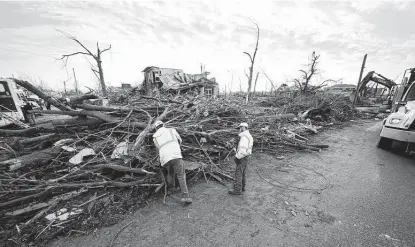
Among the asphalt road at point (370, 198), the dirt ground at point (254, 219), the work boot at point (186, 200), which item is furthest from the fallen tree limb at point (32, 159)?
the asphalt road at point (370, 198)

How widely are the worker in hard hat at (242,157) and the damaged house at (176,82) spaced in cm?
1282

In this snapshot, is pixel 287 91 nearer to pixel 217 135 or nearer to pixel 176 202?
pixel 217 135

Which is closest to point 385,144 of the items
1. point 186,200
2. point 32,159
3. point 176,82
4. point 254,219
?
point 254,219

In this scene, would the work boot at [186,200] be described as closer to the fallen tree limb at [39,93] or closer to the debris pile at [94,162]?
the debris pile at [94,162]

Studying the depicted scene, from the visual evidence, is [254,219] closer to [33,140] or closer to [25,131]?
[33,140]

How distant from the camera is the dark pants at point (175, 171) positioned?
3.52 m

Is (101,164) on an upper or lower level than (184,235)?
upper

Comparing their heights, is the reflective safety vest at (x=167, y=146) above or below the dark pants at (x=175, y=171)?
above

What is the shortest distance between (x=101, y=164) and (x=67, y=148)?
1.33 meters

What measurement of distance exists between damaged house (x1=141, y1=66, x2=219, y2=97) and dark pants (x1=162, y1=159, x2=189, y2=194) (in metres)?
12.7

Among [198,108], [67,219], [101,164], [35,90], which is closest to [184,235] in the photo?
[67,219]

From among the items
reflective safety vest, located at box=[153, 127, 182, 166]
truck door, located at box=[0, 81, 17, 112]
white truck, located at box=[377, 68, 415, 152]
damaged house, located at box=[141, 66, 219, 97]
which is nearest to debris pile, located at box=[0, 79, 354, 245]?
reflective safety vest, located at box=[153, 127, 182, 166]

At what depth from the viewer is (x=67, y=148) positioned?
4.44m

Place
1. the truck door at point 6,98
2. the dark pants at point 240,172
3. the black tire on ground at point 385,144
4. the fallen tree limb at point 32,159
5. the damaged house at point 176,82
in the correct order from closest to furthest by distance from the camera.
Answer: the dark pants at point 240,172 < the fallen tree limb at point 32,159 < the black tire on ground at point 385,144 < the truck door at point 6,98 < the damaged house at point 176,82
